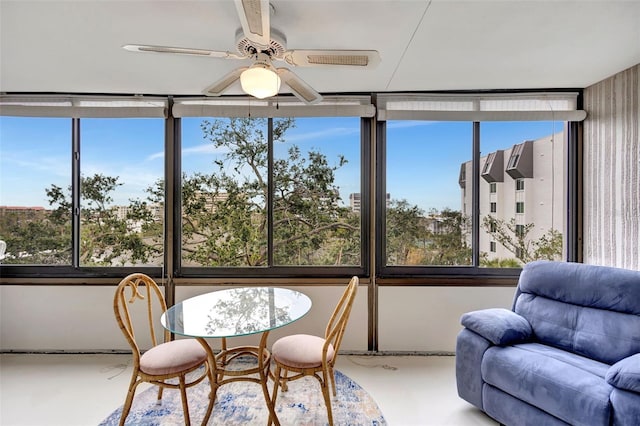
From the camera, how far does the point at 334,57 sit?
1497 millimetres

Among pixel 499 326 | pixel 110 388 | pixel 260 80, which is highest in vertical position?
pixel 260 80

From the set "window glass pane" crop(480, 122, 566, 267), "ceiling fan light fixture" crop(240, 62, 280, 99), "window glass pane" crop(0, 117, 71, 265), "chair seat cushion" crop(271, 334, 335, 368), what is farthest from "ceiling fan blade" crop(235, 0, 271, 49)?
"window glass pane" crop(0, 117, 71, 265)

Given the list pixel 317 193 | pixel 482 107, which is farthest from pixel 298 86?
pixel 482 107

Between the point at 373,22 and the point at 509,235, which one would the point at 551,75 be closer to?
the point at 509,235

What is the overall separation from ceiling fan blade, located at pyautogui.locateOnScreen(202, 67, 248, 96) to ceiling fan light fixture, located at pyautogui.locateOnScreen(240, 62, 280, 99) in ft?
0.46

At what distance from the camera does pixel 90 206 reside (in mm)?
2863

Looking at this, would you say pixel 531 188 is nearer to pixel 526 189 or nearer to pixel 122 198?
pixel 526 189

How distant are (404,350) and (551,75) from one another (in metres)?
2.73

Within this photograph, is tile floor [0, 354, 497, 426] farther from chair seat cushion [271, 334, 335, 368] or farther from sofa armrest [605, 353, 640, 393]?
sofa armrest [605, 353, 640, 393]

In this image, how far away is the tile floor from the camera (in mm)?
1907

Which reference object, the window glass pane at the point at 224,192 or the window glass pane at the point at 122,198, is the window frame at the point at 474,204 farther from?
the window glass pane at the point at 122,198

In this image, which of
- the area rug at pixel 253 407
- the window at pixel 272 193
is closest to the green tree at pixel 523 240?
the window at pixel 272 193

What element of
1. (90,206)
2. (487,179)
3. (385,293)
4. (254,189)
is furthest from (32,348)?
(487,179)

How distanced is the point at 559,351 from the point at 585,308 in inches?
14.0
